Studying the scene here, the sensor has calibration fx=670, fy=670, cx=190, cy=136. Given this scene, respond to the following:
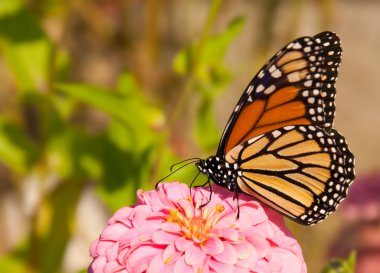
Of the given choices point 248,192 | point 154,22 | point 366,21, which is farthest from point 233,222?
point 366,21

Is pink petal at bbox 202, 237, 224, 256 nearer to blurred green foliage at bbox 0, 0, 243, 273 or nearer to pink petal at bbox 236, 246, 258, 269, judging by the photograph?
pink petal at bbox 236, 246, 258, 269

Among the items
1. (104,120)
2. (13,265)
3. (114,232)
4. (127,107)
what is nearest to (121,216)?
(114,232)

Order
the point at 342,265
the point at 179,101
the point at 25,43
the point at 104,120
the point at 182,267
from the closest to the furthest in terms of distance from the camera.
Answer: the point at 182,267, the point at 342,265, the point at 179,101, the point at 25,43, the point at 104,120

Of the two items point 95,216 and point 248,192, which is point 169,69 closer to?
point 95,216

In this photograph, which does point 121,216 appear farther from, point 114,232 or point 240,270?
point 240,270

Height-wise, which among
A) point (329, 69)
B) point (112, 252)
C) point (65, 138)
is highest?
point (65, 138)

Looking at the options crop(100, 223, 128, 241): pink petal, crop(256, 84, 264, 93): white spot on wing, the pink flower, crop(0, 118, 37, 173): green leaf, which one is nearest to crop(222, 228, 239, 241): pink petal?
the pink flower

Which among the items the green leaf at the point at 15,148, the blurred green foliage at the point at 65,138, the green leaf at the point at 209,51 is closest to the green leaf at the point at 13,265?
the blurred green foliage at the point at 65,138

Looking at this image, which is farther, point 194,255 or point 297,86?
point 297,86
